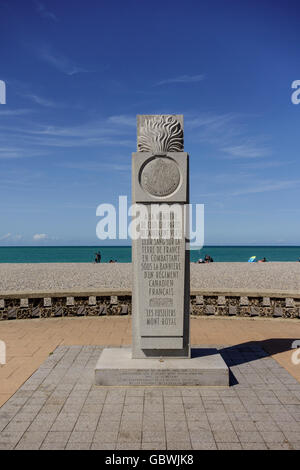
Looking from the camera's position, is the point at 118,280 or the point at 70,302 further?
the point at 118,280

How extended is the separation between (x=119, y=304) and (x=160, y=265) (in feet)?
16.3

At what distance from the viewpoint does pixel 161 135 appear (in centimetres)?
630

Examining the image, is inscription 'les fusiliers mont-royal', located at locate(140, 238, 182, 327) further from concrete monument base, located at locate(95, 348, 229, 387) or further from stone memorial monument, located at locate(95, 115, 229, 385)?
concrete monument base, located at locate(95, 348, 229, 387)

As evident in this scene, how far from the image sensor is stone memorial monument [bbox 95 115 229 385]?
6.12 m

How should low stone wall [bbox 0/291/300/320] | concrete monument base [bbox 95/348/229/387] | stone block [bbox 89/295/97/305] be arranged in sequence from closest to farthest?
concrete monument base [bbox 95/348/229/387] < low stone wall [bbox 0/291/300/320] < stone block [bbox 89/295/97/305]

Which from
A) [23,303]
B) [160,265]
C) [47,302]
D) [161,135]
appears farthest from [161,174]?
[23,303]

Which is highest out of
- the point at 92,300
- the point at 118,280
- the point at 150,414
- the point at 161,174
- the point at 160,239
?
the point at 161,174

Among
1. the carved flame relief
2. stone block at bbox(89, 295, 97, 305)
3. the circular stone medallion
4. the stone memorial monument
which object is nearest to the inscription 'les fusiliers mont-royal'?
the stone memorial monument

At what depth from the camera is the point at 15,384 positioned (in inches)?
243

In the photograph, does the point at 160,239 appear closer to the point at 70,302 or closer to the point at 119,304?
the point at 119,304

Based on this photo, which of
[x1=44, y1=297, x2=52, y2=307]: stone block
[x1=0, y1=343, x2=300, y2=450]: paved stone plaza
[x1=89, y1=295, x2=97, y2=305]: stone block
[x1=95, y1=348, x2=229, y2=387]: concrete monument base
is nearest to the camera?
[x1=0, y1=343, x2=300, y2=450]: paved stone plaza
